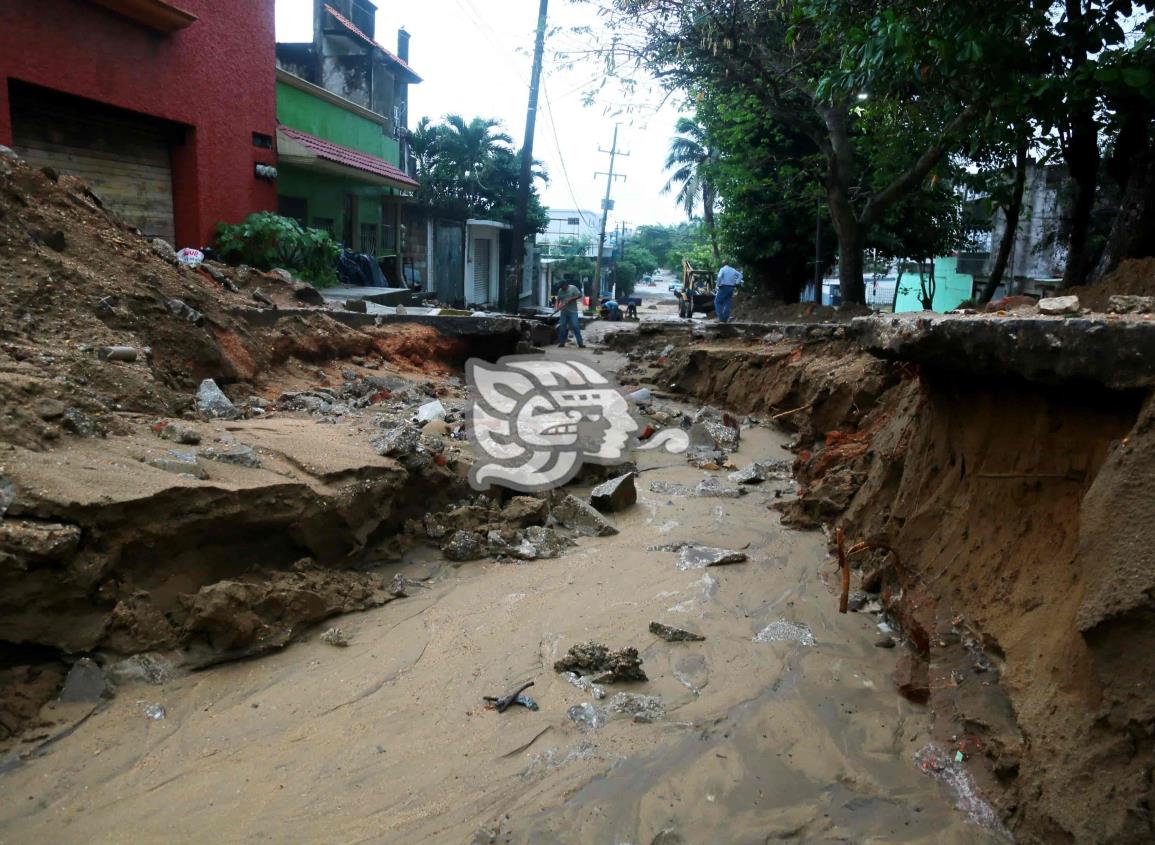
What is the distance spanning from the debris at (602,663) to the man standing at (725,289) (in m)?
13.1

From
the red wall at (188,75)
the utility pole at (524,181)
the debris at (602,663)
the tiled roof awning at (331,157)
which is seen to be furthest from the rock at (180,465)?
the utility pole at (524,181)

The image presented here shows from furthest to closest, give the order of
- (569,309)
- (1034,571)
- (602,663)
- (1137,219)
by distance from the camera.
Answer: (569,309), (1137,219), (602,663), (1034,571)

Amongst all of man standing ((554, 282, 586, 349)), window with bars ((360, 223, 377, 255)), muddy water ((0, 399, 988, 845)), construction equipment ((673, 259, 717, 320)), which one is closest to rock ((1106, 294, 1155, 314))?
muddy water ((0, 399, 988, 845))

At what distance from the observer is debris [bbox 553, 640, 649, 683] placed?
3.27 meters

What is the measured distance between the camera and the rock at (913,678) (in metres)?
2.99

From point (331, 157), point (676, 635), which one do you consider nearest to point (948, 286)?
point (331, 157)

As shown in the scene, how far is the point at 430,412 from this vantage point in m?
6.50

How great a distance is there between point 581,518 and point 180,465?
2.51 meters

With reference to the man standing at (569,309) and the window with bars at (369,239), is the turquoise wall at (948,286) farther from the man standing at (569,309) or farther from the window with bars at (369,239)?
the window with bars at (369,239)

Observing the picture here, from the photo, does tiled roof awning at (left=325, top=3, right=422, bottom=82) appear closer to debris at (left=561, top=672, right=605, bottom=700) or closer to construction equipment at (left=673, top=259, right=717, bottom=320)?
construction equipment at (left=673, top=259, right=717, bottom=320)

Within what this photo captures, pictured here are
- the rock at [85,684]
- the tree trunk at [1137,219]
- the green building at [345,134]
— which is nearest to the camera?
the rock at [85,684]

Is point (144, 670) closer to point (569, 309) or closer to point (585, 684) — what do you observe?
point (585, 684)

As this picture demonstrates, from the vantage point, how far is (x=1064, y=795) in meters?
2.05

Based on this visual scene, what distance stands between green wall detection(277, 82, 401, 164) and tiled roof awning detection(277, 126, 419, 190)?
0.17 metres
